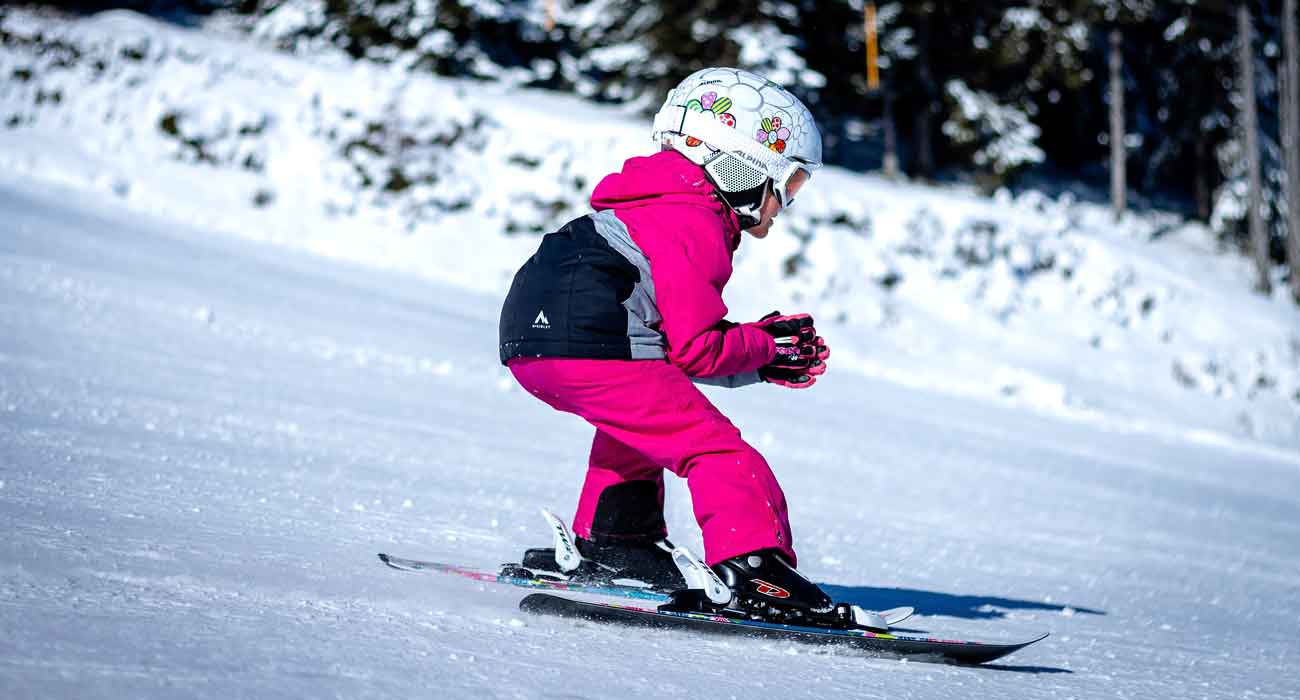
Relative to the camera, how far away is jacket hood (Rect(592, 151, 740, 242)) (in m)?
2.96

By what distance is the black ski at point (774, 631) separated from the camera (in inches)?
110

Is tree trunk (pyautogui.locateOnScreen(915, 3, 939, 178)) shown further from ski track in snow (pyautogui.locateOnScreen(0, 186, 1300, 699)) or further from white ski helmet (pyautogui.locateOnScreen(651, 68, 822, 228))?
white ski helmet (pyautogui.locateOnScreen(651, 68, 822, 228))

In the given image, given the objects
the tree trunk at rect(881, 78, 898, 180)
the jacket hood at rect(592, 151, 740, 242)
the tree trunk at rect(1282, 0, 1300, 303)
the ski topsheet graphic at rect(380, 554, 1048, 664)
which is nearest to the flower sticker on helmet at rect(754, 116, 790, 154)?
the jacket hood at rect(592, 151, 740, 242)

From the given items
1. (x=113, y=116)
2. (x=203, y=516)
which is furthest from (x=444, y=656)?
(x=113, y=116)

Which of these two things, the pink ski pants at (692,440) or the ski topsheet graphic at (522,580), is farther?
the ski topsheet graphic at (522,580)

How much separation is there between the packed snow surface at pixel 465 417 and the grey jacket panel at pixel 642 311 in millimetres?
715

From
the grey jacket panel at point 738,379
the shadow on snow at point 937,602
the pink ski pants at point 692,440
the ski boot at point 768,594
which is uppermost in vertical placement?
the grey jacket panel at point 738,379

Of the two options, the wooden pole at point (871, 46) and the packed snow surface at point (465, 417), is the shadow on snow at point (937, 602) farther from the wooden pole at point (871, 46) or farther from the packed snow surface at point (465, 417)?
the wooden pole at point (871, 46)

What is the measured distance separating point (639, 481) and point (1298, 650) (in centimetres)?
245

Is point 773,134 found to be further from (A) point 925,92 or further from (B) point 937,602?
(A) point 925,92

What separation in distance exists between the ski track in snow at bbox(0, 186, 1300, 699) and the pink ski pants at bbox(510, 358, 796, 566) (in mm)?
291

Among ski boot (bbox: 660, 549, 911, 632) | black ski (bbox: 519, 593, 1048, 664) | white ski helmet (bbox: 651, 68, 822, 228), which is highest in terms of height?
white ski helmet (bbox: 651, 68, 822, 228)

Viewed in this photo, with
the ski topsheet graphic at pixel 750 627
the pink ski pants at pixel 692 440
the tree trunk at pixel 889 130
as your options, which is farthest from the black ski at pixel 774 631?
the tree trunk at pixel 889 130

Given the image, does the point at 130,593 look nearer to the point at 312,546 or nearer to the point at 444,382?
the point at 312,546
